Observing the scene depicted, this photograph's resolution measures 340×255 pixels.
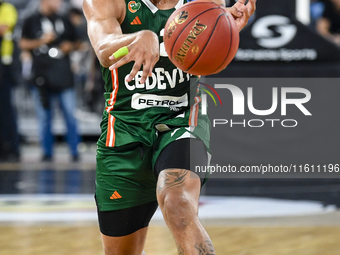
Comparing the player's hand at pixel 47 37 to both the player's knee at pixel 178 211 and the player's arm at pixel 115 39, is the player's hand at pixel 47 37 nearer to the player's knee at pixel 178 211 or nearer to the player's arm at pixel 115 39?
the player's arm at pixel 115 39

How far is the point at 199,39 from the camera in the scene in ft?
8.47

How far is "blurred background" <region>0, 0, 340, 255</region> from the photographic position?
4.72 meters

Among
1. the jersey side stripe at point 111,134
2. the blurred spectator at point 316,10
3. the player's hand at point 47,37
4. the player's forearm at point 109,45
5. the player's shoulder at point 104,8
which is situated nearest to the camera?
the player's forearm at point 109,45

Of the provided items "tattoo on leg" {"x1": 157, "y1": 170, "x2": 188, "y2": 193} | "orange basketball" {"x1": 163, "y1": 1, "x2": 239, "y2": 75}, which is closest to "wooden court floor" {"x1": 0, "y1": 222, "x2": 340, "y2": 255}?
"tattoo on leg" {"x1": 157, "y1": 170, "x2": 188, "y2": 193}

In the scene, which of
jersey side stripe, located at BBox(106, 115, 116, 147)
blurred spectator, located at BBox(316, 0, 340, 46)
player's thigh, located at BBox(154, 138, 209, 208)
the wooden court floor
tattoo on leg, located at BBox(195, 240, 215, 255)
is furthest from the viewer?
blurred spectator, located at BBox(316, 0, 340, 46)

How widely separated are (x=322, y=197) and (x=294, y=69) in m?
1.75

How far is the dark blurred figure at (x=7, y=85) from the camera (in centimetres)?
893

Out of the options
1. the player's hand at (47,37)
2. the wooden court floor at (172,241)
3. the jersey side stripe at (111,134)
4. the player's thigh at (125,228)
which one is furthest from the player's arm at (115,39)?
the player's hand at (47,37)

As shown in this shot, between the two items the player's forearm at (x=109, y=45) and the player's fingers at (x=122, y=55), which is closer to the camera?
the player's fingers at (x=122, y=55)

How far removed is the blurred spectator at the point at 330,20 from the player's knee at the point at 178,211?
6.78 m

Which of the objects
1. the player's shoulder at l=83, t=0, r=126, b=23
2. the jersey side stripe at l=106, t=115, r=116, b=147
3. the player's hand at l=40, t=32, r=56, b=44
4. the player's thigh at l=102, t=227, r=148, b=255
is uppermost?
the player's shoulder at l=83, t=0, r=126, b=23

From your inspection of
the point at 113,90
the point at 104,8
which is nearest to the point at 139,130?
the point at 113,90

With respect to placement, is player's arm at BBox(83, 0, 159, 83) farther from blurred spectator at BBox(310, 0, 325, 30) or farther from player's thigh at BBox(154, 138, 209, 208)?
blurred spectator at BBox(310, 0, 325, 30)

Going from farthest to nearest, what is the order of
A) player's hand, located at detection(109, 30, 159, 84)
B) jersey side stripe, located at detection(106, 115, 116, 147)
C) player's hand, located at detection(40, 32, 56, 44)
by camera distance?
player's hand, located at detection(40, 32, 56, 44) < jersey side stripe, located at detection(106, 115, 116, 147) < player's hand, located at detection(109, 30, 159, 84)
